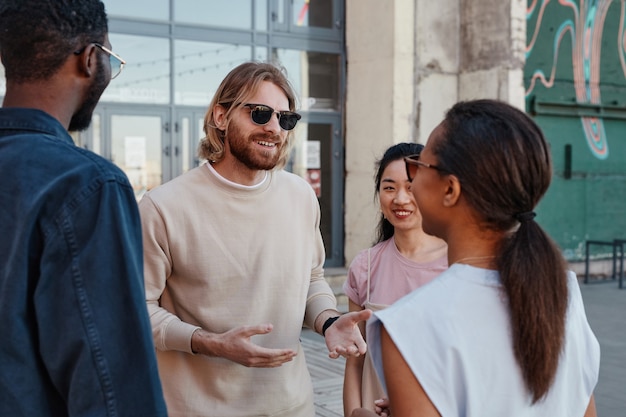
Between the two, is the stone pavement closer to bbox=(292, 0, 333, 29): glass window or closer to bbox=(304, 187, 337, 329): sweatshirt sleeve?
bbox=(304, 187, 337, 329): sweatshirt sleeve

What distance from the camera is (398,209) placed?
10.6ft

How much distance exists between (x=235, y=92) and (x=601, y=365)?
5.70 metres

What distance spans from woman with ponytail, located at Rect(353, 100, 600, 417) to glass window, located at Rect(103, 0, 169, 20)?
336 inches

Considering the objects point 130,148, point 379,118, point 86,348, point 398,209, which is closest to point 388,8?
point 379,118

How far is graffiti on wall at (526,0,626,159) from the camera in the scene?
1270 cm

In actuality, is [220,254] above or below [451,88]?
below

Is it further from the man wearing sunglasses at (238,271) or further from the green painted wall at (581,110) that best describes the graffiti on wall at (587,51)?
the man wearing sunglasses at (238,271)

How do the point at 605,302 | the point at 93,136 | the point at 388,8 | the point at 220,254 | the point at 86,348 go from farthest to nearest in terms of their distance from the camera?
the point at 605,302, the point at 388,8, the point at 93,136, the point at 220,254, the point at 86,348

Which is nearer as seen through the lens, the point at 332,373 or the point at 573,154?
the point at 332,373

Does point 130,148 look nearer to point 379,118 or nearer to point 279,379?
point 379,118

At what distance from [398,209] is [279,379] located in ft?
3.13

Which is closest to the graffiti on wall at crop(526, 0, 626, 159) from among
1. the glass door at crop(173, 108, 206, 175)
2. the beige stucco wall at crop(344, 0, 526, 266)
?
the beige stucco wall at crop(344, 0, 526, 266)

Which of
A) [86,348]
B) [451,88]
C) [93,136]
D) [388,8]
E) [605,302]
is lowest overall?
[605,302]

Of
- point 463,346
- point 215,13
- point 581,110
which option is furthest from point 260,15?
point 463,346
